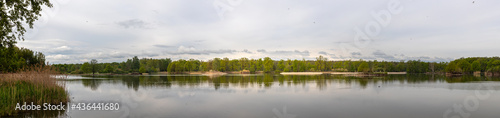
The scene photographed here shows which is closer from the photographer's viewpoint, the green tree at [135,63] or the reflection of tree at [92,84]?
the reflection of tree at [92,84]

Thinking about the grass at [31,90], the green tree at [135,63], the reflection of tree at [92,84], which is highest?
the green tree at [135,63]

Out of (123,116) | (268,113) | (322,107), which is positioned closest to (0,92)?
(123,116)

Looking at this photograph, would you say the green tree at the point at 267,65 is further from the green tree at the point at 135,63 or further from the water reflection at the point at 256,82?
the water reflection at the point at 256,82

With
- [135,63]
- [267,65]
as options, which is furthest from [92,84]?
[135,63]

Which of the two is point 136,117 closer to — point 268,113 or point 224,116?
point 224,116

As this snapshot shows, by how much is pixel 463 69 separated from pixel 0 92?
122574 mm

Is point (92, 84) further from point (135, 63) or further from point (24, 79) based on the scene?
point (135, 63)

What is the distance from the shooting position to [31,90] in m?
14.1

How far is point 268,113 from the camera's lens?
13.2m

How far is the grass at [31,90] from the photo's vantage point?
12.4 m

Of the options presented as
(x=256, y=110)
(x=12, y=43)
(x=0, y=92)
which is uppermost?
(x=12, y=43)

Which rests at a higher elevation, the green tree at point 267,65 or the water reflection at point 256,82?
the green tree at point 267,65

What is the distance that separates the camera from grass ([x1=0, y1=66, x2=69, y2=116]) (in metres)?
12.4

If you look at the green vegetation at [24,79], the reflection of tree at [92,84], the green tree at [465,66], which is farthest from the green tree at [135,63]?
the green tree at [465,66]
